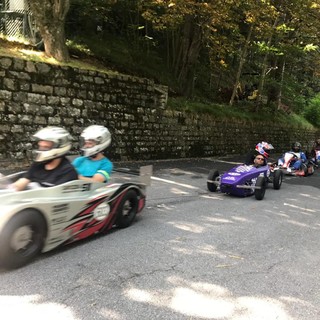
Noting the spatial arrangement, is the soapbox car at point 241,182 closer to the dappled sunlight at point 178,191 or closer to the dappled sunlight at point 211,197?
the dappled sunlight at point 211,197

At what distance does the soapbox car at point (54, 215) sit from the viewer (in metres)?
4.02

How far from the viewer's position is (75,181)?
16.3 ft

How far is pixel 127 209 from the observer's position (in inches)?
240

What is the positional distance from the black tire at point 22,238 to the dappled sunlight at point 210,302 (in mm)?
1155

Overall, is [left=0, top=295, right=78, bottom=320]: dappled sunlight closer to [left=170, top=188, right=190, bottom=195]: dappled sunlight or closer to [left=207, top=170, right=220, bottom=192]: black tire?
[left=170, top=188, right=190, bottom=195]: dappled sunlight

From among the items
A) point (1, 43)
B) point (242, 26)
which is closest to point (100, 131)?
point (1, 43)

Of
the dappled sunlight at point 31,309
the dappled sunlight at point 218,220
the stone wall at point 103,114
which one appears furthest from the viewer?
the stone wall at point 103,114

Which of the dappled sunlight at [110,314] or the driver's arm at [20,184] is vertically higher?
the driver's arm at [20,184]

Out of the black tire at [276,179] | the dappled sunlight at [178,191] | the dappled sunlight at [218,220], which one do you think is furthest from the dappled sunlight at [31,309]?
the black tire at [276,179]

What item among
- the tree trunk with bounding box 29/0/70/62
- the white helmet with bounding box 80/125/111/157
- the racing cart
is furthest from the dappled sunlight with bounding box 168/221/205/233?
the racing cart

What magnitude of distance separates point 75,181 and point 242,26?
1723cm

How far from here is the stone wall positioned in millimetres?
10258

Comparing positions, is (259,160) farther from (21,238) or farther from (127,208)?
(21,238)

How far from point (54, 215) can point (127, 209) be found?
178 cm
